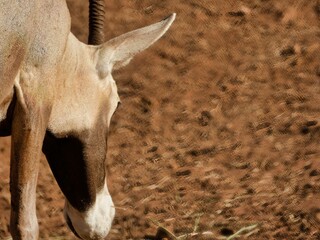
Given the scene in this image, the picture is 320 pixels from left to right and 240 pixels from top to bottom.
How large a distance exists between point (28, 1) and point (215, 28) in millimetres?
5357

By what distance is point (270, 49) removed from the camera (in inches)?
361

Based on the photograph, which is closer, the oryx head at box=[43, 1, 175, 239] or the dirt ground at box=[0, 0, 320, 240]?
the oryx head at box=[43, 1, 175, 239]

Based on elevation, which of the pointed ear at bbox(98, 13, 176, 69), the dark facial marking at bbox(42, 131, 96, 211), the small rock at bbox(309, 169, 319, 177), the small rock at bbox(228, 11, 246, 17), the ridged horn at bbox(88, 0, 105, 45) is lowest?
the small rock at bbox(228, 11, 246, 17)

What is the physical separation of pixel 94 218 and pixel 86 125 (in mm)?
522

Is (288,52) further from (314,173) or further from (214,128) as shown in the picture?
(314,173)

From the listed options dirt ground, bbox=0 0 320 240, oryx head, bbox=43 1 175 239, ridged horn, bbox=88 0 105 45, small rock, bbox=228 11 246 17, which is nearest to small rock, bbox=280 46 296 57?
dirt ground, bbox=0 0 320 240

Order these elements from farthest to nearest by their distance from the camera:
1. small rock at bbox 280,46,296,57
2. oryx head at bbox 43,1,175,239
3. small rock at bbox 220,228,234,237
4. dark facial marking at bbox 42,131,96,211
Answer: small rock at bbox 280,46,296,57 → small rock at bbox 220,228,234,237 → dark facial marking at bbox 42,131,96,211 → oryx head at bbox 43,1,175,239

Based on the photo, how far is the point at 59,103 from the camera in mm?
4824

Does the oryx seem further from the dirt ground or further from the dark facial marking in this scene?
the dirt ground

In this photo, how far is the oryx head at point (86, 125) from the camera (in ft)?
16.1

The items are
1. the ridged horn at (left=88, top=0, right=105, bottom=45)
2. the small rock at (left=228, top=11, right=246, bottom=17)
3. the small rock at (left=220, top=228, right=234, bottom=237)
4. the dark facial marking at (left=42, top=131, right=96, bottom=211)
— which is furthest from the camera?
the small rock at (left=228, top=11, right=246, bottom=17)

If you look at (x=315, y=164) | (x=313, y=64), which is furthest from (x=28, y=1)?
(x=313, y=64)

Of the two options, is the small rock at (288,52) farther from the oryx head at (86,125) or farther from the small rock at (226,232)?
the oryx head at (86,125)

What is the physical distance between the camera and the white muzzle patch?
17.2 ft
